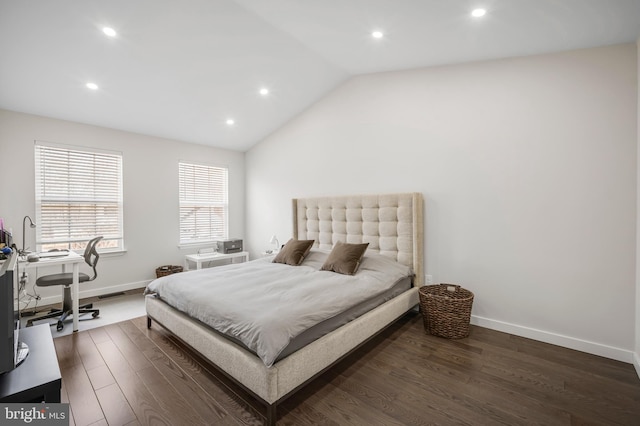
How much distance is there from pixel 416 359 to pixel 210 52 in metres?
3.50

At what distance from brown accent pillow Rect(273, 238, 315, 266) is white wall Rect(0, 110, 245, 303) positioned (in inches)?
88.9

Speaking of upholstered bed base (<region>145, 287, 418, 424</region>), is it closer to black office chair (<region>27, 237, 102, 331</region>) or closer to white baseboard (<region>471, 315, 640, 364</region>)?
white baseboard (<region>471, 315, 640, 364</region>)

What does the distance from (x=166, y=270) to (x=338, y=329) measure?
11.3 feet

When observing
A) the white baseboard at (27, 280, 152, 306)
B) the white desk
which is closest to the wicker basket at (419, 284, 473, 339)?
the white desk

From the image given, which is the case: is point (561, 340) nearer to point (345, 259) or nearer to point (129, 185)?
point (345, 259)

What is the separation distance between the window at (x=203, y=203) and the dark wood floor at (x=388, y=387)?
2.60 metres

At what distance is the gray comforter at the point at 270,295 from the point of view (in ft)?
5.82

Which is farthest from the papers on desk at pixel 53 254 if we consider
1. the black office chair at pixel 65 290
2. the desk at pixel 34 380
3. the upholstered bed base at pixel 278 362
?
the desk at pixel 34 380

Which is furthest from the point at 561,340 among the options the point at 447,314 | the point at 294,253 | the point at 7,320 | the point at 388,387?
the point at 7,320

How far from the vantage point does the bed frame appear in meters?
1.73

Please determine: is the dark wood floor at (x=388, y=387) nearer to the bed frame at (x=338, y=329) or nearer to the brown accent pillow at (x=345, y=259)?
the bed frame at (x=338, y=329)

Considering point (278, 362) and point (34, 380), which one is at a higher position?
point (34, 380)

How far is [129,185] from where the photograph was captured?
4324mm

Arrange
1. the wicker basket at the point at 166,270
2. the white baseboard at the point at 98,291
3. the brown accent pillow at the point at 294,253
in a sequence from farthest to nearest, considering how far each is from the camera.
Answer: the wicker basket at the point at 166,270 → the white baseboard at the point at 98,291 → the brown accent pillow at the point at 294,253
